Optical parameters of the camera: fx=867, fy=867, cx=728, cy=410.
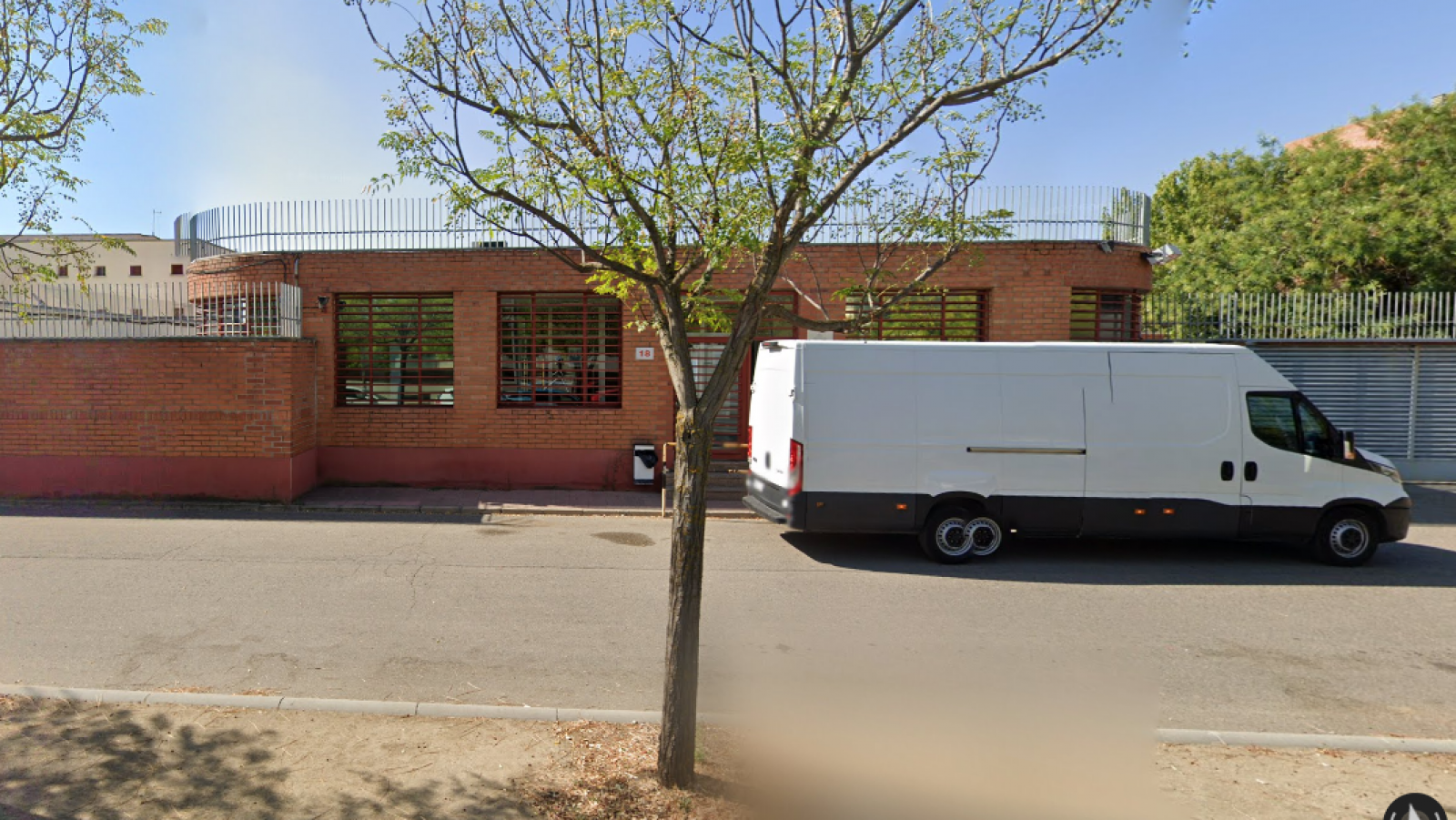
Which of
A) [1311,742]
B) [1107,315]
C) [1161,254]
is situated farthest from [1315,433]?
[1161,254]

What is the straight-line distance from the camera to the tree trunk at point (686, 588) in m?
4.14

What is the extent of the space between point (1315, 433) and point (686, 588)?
828 cm

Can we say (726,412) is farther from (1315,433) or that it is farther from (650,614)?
(1315,433)

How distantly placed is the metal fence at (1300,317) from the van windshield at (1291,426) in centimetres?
573

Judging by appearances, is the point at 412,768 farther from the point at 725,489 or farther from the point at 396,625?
the point at 725,489

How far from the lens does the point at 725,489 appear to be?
13164mm

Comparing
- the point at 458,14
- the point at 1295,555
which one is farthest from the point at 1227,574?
the point at 458,14

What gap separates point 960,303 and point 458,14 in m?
10.4

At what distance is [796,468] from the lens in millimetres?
9227

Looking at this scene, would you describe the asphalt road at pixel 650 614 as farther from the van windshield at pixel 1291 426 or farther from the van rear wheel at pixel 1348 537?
the van windshield at pixel 1291 426

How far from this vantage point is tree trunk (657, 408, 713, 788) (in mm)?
4145

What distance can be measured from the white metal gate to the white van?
253 inches

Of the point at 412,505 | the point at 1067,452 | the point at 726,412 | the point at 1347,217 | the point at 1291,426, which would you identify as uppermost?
the point at 1347,217

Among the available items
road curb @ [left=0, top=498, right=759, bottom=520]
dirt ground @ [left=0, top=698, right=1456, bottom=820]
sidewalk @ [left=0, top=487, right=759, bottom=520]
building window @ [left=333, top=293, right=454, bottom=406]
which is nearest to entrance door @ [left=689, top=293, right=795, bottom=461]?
sidewalk @ [left=0, top=487, right=759, bottom=520]
